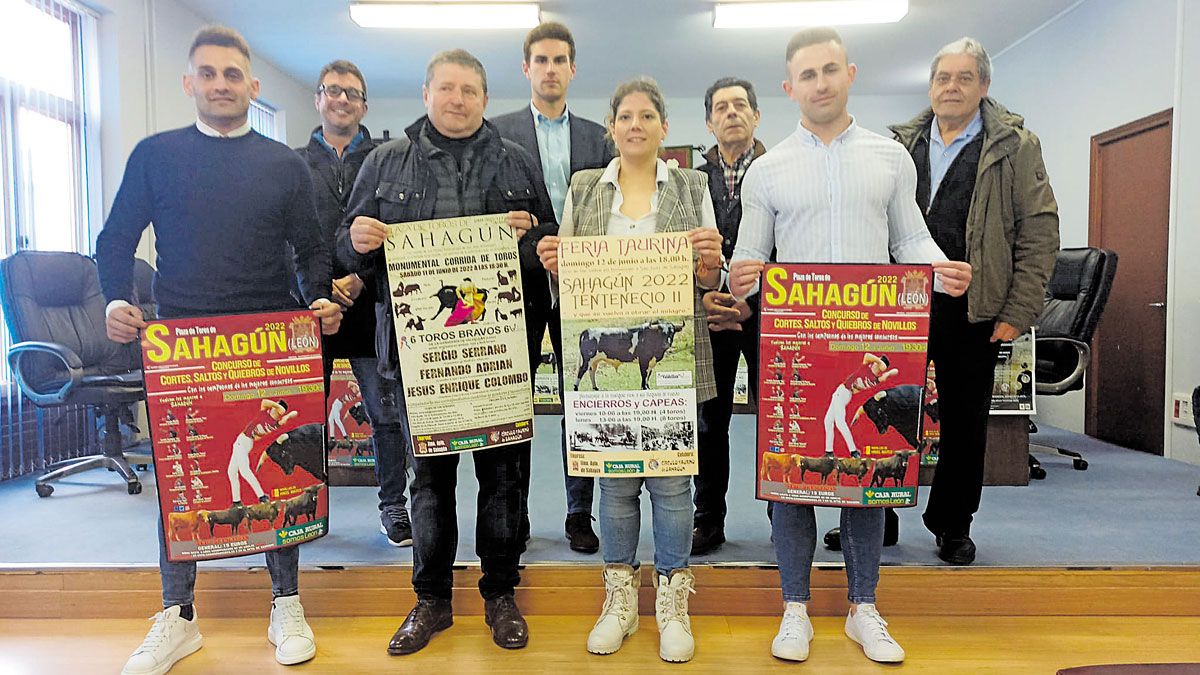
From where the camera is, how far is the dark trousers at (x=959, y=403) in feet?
7.55

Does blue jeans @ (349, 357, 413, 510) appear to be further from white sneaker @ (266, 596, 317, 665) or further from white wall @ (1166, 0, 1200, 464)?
white wall @ (1166, 0, 1200, 464)

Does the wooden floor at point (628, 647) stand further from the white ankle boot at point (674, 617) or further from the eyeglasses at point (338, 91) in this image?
the eyeglasses at point (338, 91)

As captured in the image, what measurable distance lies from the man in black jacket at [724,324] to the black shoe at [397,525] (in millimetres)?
1023

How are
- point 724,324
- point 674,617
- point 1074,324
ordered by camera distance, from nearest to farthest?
point 674,617, point 724,324, point 1074,324

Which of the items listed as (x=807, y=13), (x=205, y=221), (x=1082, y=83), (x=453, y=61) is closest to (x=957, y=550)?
(x=453, y=61)

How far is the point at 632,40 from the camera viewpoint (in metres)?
6.29

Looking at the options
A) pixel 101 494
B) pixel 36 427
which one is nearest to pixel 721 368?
pixel 101 494

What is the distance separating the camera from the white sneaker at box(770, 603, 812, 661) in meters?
1.91

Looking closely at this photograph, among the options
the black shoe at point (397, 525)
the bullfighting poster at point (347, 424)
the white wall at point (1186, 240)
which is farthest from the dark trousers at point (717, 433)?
the white wall at point (1186, 240)

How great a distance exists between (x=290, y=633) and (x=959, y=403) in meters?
2.17

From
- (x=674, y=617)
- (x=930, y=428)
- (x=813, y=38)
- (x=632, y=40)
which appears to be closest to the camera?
(x=813, y=38)

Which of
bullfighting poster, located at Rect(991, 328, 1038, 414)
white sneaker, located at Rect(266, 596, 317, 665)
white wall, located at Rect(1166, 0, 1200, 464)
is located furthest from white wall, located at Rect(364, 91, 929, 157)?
white sneaker, located at Rect(266, 596, 317, 665)

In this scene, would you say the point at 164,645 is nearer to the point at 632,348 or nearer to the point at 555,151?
the point at 632,348

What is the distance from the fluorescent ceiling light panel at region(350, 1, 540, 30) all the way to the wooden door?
4351 mm
